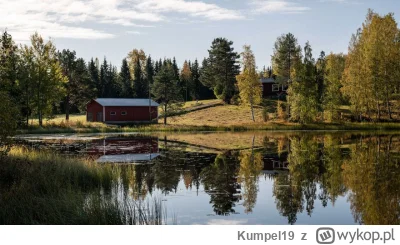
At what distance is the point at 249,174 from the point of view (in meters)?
18.5

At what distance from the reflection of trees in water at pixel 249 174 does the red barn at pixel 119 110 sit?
41415mm

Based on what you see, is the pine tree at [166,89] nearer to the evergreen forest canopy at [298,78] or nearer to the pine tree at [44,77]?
the evergreen forest canopy at [298,78]

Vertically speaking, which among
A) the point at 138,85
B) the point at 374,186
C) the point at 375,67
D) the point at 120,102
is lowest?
the point at 374,186

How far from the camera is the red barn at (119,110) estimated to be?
2591 inches

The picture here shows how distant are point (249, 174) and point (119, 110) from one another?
50.5 m

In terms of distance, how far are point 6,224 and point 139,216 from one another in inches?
123

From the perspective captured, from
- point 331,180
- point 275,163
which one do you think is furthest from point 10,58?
point 331,180

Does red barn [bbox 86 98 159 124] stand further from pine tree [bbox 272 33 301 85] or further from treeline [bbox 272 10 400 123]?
treeline [bbox 272 10 400 123]

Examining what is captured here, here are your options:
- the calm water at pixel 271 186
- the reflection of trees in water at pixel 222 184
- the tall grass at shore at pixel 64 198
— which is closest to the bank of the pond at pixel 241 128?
the calm water at pixel 271 186

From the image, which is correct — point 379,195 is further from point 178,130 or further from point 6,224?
point 178,130

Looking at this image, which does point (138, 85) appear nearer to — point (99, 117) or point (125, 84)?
point (125, 84)

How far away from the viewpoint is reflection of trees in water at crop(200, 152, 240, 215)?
12867 mm
